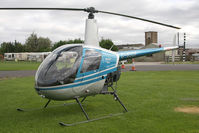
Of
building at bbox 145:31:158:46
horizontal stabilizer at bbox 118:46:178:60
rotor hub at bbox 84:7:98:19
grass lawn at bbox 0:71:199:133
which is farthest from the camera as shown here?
building at bbox 145:31:158:46

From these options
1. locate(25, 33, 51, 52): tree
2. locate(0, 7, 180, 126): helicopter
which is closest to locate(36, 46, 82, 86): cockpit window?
locate(0, 7, 180, 126): helicopter

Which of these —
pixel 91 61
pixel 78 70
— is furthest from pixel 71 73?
pixel 91 61

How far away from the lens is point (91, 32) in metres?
7.37

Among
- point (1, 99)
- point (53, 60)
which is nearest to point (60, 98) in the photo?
point (53, 60)

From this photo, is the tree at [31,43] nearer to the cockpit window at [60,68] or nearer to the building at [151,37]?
the building at [151,37]

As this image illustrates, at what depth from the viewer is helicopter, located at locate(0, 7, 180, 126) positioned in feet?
19.7

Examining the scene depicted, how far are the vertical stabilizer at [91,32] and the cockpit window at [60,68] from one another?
1.10m

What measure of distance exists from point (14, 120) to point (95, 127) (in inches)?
99.6

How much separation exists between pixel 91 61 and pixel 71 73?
0.82 meters

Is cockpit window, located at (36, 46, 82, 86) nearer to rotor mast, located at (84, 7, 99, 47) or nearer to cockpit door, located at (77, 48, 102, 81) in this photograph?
cockpit door, located at (77, 48, 102, 81)

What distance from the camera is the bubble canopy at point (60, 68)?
596 cm

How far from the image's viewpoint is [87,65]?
6516mm

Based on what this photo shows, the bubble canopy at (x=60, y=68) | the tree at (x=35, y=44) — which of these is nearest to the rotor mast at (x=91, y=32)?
the bubble canopy at (x=60, y=68)

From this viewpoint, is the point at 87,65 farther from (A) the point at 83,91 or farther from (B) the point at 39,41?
(B) the point at 39,41
